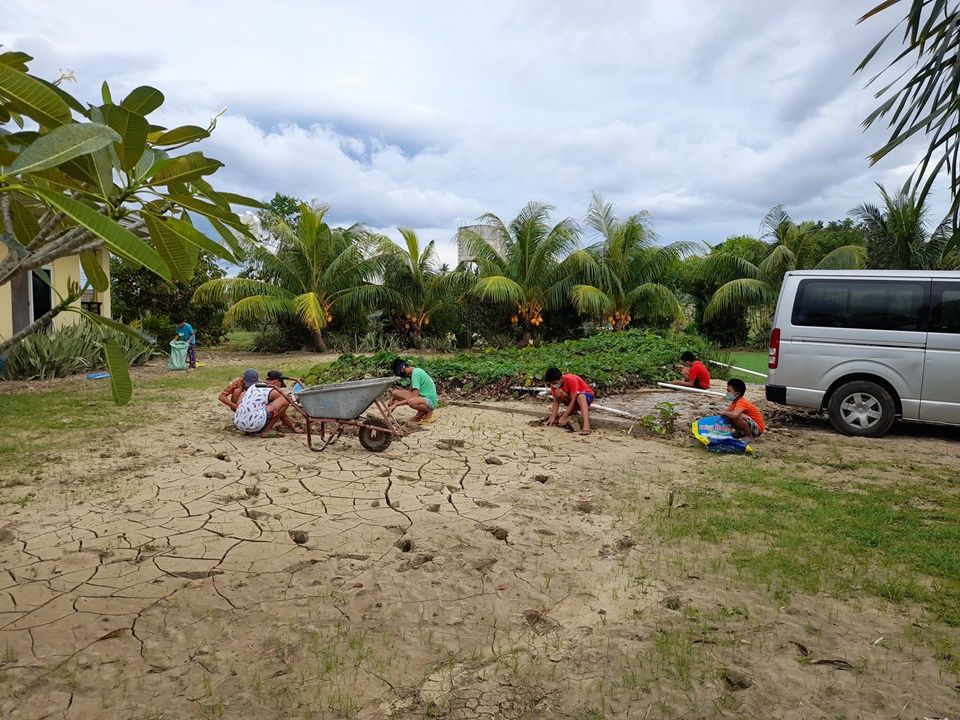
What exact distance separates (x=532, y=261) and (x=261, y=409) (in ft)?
→ 39.2

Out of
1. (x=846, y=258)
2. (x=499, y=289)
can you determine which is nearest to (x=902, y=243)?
(x=846, y=258)

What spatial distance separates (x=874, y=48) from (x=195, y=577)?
4426mm

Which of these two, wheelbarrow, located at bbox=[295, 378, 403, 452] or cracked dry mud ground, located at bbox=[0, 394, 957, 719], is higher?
wheelbarrow, located at bbox=[295, 378, 403, 452]

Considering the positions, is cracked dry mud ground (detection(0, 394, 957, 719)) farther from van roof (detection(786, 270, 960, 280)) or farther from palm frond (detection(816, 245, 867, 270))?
palm frond (detection(816, 245, 867, 270))

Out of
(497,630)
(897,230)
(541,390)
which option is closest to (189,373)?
(541,390)

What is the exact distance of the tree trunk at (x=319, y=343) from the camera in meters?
18.5

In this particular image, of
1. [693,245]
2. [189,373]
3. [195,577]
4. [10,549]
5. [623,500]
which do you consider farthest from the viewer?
[693,245]

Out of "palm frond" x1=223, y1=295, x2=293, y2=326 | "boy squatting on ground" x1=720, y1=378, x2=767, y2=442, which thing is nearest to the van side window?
"boy squatting on ground" x1=720, y1=378, x2=767, y2=442

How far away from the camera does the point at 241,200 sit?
2.04m

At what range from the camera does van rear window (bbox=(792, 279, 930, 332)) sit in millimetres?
6930

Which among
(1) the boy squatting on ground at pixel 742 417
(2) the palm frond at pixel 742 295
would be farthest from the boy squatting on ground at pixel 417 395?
(2) the palm frond at pixel 742 295

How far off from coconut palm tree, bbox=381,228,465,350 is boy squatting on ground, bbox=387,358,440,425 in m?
10.9

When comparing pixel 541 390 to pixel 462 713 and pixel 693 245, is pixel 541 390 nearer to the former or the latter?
pixel 462 713

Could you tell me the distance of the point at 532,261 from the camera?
1770 cm
